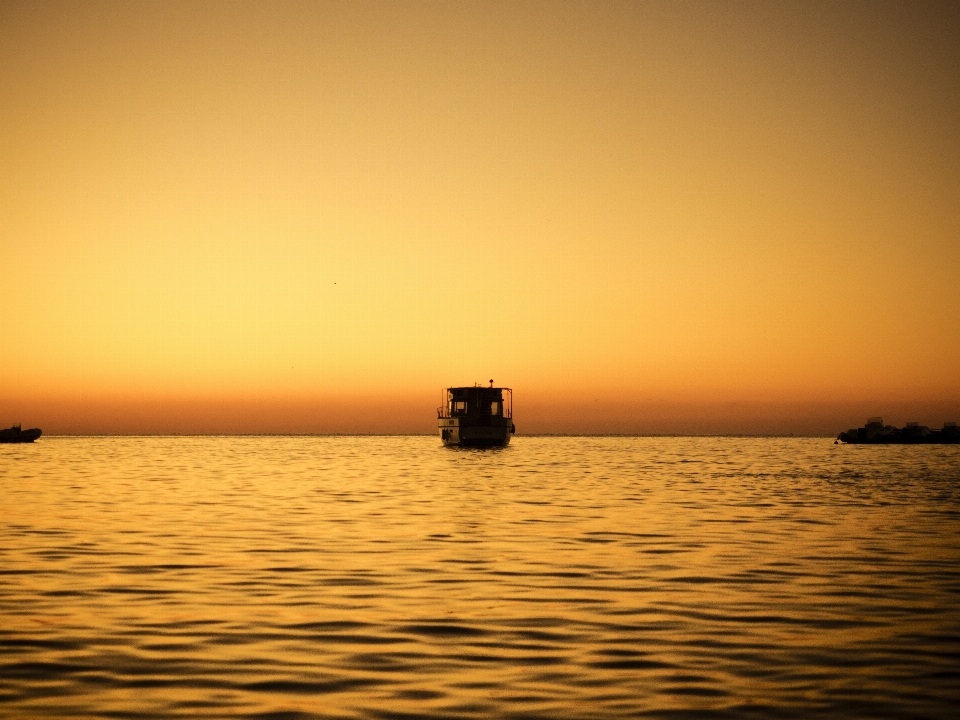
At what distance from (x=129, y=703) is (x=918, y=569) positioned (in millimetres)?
15223

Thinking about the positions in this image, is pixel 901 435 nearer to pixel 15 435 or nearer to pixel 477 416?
pixel 477 416

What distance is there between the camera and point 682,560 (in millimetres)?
20719

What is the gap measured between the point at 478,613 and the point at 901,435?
6446 inches

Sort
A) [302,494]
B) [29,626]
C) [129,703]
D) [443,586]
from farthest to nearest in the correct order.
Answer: [302,494] → [443,586] → [29,626] → [129,703]

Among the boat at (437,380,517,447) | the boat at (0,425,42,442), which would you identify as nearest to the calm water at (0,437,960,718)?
the boat at (437,380,517,447)

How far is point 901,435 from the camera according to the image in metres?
164

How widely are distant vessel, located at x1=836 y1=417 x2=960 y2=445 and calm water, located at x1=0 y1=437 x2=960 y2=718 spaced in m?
139

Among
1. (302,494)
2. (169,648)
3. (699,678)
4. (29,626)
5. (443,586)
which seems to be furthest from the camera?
(302,494)

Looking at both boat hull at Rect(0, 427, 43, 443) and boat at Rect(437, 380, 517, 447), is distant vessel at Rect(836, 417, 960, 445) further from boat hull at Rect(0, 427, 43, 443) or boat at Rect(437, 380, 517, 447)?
boat hull at Rect(0, 427, 43, 443)

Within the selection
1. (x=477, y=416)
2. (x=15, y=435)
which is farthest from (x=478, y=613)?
(x=15, y=435)

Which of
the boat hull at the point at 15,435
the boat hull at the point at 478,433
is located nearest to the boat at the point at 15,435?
the boat hull at the point at 15,435

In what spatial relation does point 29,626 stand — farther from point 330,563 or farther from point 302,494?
point 302,494

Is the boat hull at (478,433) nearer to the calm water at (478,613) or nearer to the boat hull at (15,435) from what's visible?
the calm water at (478,613)

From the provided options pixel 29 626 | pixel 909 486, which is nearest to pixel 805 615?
pixel 29 626
